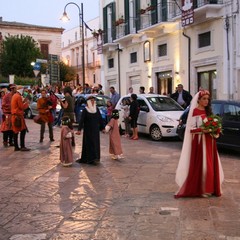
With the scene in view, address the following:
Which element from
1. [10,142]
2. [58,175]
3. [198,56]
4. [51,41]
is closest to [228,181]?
[58,175]

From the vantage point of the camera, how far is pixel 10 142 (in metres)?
14.5

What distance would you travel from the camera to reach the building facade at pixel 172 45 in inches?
842

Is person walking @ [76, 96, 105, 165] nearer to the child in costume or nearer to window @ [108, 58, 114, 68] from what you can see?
the child in costume

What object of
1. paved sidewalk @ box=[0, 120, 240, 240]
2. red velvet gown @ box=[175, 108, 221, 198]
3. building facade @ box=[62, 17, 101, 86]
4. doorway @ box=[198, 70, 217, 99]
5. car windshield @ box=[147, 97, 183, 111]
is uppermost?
building facade @ box=[62, 17, 101, 86]

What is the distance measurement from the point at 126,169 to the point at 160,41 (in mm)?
17943

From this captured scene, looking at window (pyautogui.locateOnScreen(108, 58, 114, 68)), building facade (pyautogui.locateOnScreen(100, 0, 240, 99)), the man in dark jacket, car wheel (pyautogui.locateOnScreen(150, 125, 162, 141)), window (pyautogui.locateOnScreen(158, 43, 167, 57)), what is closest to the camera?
car wheel (pyautogui.locateOnScreen(150, 125, 162, 141))

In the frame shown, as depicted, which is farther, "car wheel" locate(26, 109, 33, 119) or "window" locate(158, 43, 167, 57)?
"car wheel" locate(26, 109, 33, 119)

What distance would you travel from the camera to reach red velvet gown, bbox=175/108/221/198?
24.2 ft

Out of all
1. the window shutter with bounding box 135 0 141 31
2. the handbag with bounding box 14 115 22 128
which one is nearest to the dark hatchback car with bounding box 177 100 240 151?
the handbag with bounding box 14 115 22 128

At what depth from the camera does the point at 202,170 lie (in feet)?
24.2

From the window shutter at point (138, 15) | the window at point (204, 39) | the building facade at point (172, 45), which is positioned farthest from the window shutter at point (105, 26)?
the window at point (204, 39)

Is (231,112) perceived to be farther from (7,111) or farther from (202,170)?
(7,111)

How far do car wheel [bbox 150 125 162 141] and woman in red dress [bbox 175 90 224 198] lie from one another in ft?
27.6

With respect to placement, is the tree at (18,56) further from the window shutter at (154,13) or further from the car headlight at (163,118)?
the car headlight at (163,118)
